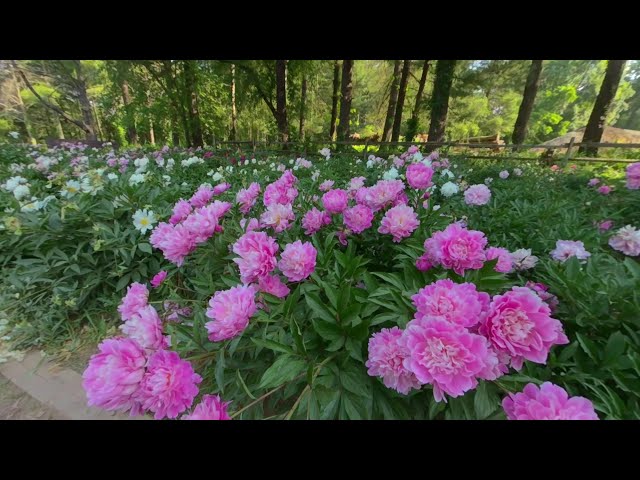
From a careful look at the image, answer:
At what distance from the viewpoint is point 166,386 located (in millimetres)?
702

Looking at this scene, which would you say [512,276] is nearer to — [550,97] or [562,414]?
[562,414]

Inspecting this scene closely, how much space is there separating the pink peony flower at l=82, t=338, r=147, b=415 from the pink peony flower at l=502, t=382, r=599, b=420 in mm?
871

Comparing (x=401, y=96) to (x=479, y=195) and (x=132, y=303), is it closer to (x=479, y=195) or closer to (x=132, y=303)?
(x=479, y=195)

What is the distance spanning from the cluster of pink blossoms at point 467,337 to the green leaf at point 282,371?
26 cm

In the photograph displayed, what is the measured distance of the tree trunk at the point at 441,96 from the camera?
941 cm

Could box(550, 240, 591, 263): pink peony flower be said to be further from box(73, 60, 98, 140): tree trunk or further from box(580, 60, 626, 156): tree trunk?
box(73, 60, 98, 140): tree trunk

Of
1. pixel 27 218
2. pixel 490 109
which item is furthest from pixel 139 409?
pixel 490 109

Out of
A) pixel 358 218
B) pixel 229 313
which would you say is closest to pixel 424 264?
pixel 358 218

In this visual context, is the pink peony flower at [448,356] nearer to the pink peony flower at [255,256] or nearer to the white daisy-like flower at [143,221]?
the pink peony flower at [255,256]

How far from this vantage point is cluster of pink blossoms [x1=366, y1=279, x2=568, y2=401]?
24.4 inches

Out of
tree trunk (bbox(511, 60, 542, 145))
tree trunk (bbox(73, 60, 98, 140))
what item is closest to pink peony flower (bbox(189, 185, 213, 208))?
tree trunk (bbox(511, 60, 542, 145))

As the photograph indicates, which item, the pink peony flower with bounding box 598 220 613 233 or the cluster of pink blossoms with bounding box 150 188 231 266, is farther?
the pink peony flower with bounding box 598 220 613 233

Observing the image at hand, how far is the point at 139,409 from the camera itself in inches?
29.6

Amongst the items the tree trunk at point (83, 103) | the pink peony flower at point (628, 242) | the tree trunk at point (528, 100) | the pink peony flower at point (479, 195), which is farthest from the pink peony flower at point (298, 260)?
the tree trunk at point (83, 103)
